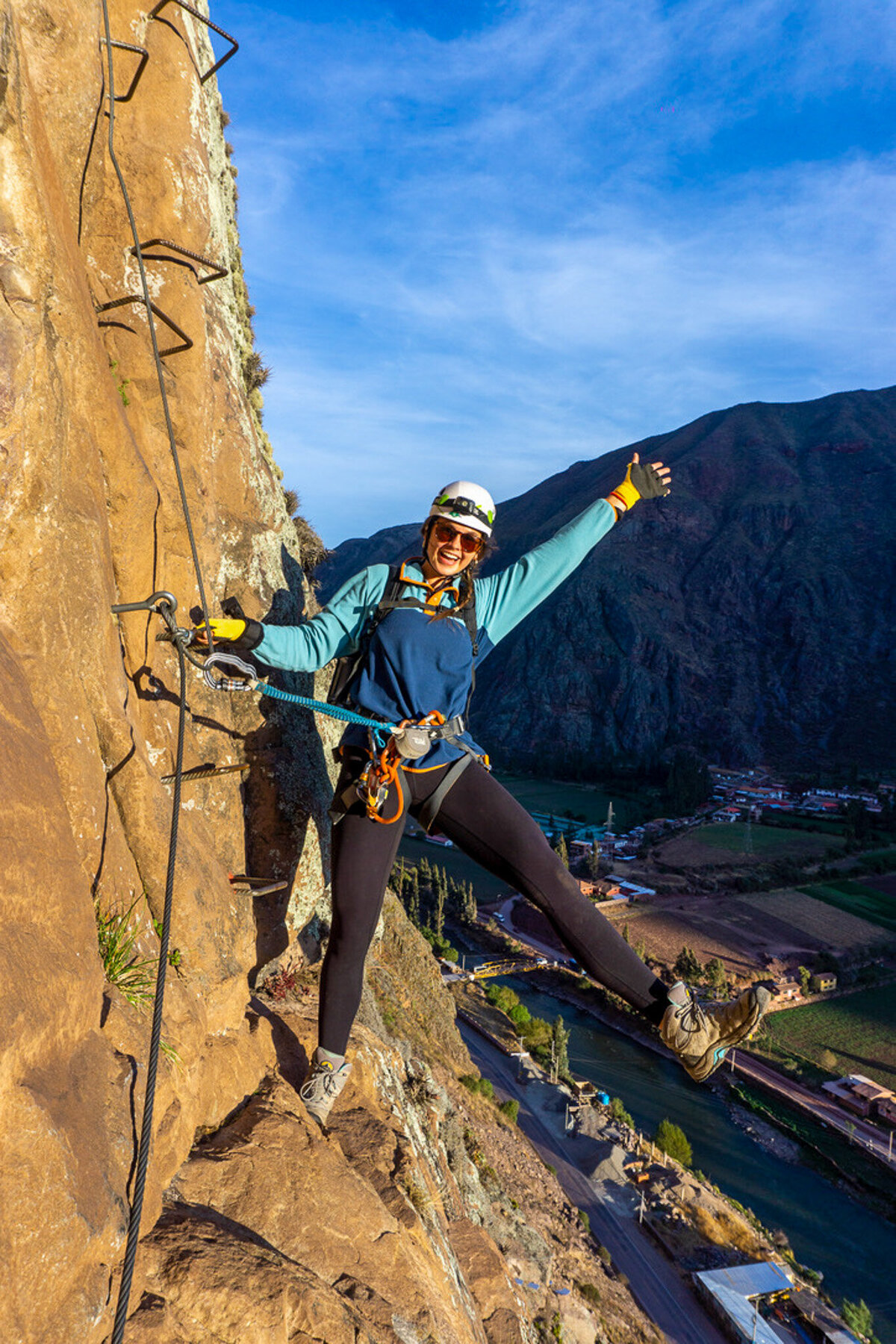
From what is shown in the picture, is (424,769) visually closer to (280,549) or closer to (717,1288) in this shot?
(280,549)

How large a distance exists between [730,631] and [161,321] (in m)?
158

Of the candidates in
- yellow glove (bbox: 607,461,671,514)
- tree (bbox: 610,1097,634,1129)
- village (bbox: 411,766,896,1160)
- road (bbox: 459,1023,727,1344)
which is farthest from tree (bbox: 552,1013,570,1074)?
yellow glove (bbox: 607,461,671,514)

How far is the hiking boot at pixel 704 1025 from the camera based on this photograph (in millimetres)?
3859

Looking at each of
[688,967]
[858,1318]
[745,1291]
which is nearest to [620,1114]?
[745,1291]

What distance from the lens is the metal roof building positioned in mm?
23452

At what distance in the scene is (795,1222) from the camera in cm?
3133

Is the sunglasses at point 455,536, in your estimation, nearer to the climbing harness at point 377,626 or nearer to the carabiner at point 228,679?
the climbing harness at point 377,626

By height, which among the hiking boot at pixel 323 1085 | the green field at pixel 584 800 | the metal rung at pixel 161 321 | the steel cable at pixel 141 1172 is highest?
the metal rung at pixel 161 321

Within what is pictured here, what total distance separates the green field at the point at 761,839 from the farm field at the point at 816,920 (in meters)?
11.1

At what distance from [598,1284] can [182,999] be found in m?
21.7

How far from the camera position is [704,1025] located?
392cm

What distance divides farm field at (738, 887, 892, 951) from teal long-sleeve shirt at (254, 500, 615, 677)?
60236 millimetres

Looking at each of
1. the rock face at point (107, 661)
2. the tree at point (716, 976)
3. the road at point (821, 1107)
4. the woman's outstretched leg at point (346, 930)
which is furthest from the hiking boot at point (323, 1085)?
the tree at point (716, 976)

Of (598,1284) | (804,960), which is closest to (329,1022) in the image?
(598,1284)
